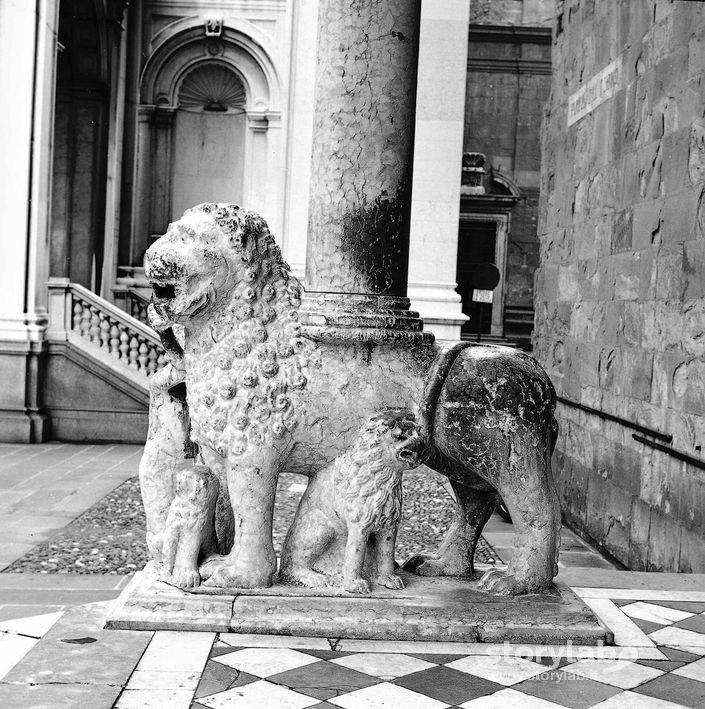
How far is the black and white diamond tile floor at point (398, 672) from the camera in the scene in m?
2.89

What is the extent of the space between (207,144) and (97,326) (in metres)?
7.02

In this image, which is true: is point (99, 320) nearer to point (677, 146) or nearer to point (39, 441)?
point (39, 441)

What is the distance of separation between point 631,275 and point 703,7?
172 cm

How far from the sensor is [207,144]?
18.3 m

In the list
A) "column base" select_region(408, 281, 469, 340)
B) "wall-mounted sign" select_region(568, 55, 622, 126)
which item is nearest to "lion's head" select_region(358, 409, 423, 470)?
"wall-mounted sign" select_region(568, 55, 622, 126)

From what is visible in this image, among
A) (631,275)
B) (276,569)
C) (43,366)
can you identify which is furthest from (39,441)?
(276,569)

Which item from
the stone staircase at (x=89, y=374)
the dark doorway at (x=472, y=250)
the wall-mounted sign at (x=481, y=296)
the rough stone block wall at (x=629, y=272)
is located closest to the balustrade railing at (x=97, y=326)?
the stone staircase at (x=89, y=374)

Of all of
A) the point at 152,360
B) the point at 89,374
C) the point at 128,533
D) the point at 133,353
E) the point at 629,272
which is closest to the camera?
the point at 629,272

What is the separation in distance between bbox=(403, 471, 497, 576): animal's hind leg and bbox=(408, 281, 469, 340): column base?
6.70 meters

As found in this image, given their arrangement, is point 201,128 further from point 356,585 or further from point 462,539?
point 356,585

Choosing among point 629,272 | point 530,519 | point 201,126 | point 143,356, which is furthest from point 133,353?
point 530,519

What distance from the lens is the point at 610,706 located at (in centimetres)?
290

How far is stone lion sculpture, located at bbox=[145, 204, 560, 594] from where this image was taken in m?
3.48

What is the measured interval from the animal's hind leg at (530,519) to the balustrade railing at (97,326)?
29.2ft
